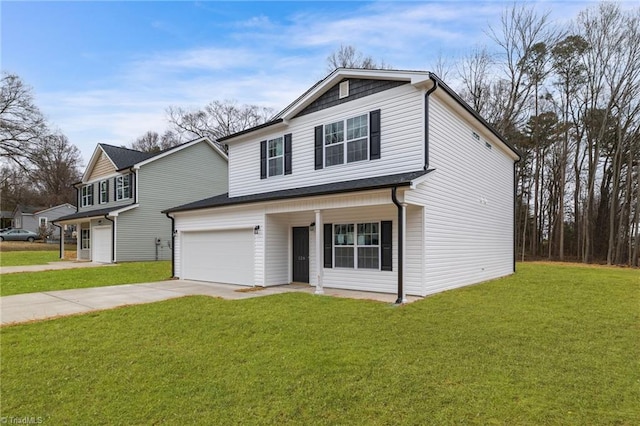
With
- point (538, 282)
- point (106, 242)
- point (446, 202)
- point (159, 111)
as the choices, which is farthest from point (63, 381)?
point (159, 111)

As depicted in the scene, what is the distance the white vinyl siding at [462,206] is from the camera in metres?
9.75

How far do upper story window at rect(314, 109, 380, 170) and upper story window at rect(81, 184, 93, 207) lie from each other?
853 inches

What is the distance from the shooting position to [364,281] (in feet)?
34.1

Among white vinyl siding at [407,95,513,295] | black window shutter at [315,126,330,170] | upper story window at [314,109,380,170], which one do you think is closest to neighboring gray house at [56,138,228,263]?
black window shutter at [315,126,330,170]

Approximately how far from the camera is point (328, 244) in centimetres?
1119

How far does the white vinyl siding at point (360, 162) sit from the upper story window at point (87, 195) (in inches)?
700

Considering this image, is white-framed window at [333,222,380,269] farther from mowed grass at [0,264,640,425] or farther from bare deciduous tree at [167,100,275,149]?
bare deciduous tree at [167,100,275,149]

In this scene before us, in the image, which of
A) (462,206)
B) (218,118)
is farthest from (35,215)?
(462,206)

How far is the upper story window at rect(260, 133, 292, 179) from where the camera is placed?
497 inches

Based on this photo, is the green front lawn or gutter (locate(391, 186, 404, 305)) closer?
gutter (locate(391, 186, 404, 305))

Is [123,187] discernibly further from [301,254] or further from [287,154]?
[301,254]

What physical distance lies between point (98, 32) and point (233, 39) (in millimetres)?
4601

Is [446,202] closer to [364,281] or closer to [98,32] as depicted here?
[364,281]

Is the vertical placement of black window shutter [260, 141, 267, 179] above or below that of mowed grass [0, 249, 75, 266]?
above
